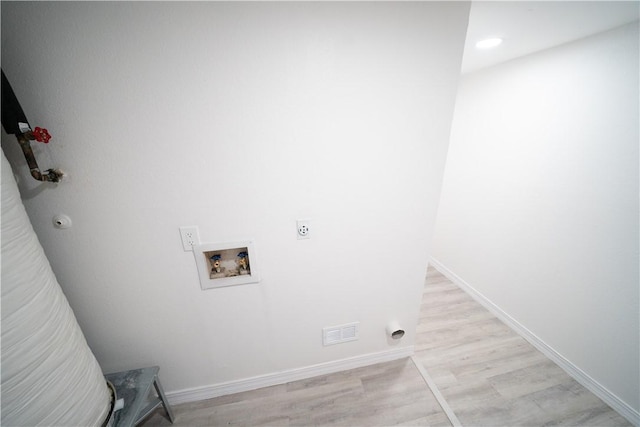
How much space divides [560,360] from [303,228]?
2.13 meters

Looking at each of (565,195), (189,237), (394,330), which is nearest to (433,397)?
(394,330)

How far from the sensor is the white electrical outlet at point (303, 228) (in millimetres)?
1121

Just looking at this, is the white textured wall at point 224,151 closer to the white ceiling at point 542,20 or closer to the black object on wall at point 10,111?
the black object on wall at point 10,111

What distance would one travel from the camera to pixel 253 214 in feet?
3.51

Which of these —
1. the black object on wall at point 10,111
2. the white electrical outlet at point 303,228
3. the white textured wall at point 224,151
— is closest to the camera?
the black object on wall at point 10,111

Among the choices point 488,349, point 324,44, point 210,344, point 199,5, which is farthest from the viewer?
point 488,349

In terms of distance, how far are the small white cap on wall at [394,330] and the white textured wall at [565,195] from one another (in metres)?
1.19

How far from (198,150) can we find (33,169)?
575mm

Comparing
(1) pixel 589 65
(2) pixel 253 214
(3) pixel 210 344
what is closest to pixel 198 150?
(2) pixel 253 214

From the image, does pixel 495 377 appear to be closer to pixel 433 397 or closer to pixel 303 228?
pixel 433 397

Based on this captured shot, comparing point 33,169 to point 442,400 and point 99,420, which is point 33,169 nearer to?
point 99,420

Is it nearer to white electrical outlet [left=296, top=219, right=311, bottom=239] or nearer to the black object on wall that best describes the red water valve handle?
the black object on wall

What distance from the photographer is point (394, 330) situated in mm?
1449

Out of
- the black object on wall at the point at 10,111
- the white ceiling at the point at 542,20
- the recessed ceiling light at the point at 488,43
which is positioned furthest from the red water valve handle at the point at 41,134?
the recessed ceiling light at the point at 488,43
